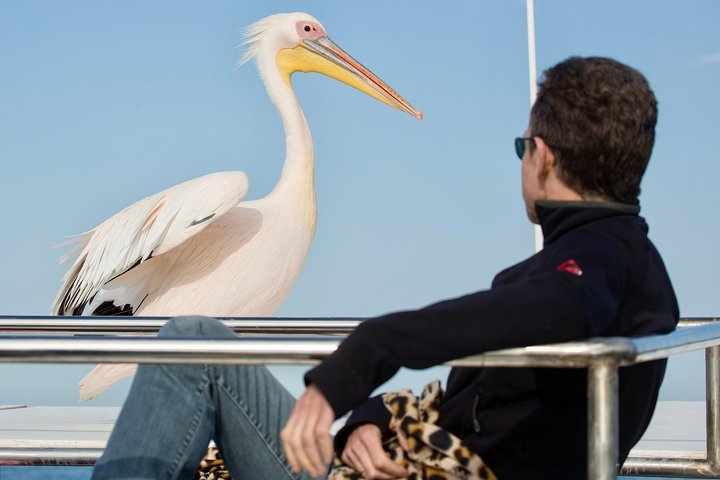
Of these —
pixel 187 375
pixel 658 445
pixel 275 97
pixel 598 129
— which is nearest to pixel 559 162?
pixel 598 129

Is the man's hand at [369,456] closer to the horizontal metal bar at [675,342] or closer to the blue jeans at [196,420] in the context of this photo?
the blue jeans at [196,420]

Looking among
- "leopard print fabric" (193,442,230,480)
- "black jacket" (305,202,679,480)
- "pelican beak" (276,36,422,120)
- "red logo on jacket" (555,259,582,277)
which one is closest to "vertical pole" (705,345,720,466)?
"black jacket" (305,202,679,480)

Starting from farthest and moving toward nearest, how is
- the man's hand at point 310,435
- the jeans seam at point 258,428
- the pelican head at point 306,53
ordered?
the pelican head at point 306,53, the jeans seam at point 258,428, the man's hand at point 310,435

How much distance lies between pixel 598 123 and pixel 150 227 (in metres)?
3.54

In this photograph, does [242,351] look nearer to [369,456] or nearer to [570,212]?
[369,456]

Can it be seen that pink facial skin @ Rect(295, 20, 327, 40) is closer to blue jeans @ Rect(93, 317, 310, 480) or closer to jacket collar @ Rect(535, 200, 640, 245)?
blue jeans @ Rect(93, 317, 310, 480)

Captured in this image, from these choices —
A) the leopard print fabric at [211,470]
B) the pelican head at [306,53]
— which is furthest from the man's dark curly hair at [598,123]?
the pelican head at [306,53]

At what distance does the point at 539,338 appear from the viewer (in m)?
1.12

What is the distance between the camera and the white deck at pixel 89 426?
13.2 ft

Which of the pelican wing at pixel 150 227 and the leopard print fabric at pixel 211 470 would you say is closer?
the leopard print fabric at pixel 211 470

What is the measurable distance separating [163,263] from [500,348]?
4.07 m

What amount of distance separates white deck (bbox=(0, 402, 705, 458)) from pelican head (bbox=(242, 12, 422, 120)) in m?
2.23

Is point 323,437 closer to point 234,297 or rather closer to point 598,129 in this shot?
point 598,129

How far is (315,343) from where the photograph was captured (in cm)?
114
